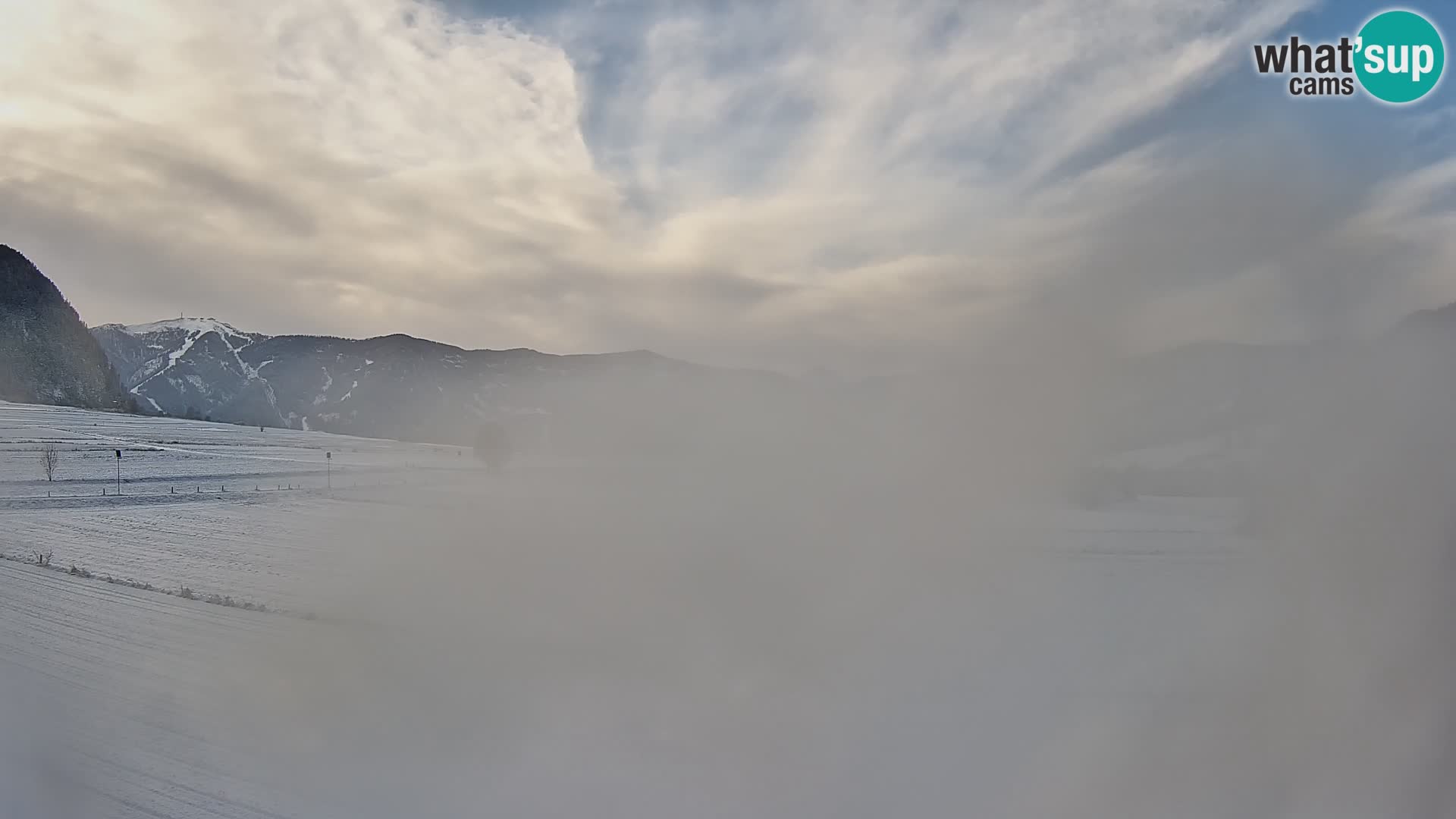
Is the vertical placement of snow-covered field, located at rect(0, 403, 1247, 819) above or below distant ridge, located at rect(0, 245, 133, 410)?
below

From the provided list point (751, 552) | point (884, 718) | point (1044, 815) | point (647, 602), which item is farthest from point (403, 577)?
point (1044, 815)

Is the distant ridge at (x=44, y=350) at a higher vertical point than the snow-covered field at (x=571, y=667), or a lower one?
higher

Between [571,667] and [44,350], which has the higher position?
[44,350]

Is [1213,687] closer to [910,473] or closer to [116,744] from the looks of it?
[910,473]

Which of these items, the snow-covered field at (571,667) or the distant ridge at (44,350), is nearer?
the snow-covered field at (571,667)
